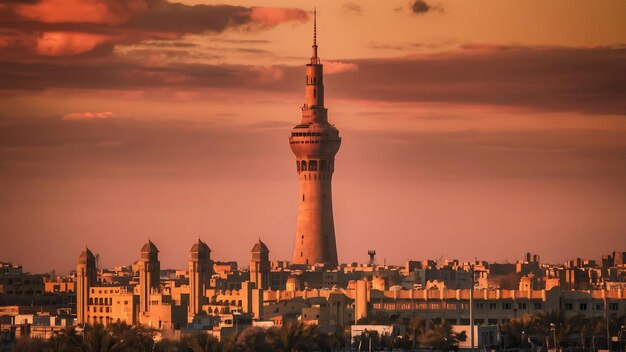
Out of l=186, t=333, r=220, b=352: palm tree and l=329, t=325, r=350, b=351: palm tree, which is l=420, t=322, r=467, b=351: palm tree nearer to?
l=329, t=325, r=350, b=351: palm tree

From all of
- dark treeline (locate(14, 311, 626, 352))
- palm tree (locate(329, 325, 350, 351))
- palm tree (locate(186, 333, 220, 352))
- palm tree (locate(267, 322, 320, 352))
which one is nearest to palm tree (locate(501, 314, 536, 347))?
dark treeline (locate(14, 311, 626, 352))

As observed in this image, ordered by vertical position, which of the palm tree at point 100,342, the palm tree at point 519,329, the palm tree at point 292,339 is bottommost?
the palm tree at point 100,342

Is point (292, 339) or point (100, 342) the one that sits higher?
point (292, 339)

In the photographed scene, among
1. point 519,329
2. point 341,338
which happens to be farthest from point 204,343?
point 519,329

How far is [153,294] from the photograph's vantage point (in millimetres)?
193875

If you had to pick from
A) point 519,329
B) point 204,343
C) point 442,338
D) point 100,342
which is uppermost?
point 519,329

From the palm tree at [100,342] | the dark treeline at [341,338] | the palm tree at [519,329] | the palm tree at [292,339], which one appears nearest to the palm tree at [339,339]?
the dark treeline at [341,338]

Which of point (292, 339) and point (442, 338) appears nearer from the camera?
point (292, 339)

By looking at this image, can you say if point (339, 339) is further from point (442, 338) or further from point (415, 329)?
point (415, 329)

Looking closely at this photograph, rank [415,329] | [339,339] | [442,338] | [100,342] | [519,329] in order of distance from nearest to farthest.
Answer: [100,342] < [339,339] < [442,338] < [519,329] < [415,329]

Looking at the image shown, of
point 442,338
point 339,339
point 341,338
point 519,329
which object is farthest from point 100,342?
point 519,329

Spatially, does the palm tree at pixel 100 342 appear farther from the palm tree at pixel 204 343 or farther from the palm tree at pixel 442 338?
the palm tree at pixel 442 338

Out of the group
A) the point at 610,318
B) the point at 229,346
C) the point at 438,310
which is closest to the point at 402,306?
the point at 438,310

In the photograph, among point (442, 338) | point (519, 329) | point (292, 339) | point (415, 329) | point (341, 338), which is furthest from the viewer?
point (415, 329)
